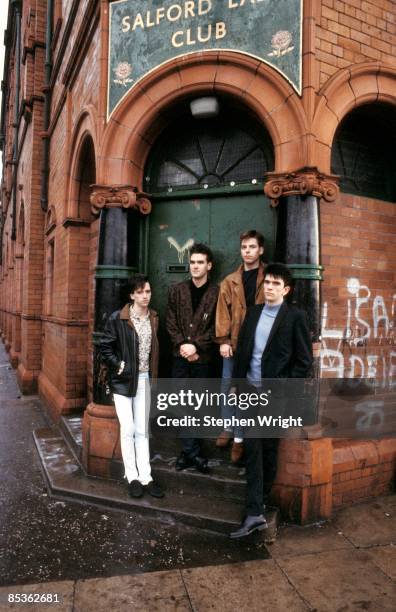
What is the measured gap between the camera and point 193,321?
3.94m

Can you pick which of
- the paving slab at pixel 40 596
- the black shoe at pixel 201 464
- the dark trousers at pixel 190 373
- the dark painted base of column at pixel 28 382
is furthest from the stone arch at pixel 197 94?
the dark painted base of column at pixel 28 382

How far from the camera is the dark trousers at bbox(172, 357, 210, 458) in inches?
154

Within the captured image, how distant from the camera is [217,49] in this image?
4094 millimetres

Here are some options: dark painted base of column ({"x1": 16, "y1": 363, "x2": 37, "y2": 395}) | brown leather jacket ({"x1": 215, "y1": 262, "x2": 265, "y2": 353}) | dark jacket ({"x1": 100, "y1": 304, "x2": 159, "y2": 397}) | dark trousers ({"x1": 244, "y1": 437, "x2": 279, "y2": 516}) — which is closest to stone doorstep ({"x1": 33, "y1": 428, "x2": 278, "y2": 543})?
dark trousers ({"x1": 244, "y1": 437, "x2": 279, "y2": 516})

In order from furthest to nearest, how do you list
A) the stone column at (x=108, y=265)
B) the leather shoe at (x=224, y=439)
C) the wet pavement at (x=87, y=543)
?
the stone column at (x=108, y=265) → the leather shoe at (x=224, y=439) → the wet pavement at (x=87, y=543)

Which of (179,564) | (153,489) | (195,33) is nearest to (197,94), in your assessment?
(195,33)

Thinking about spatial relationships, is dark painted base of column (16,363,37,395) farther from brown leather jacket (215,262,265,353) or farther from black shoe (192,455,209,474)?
brown leather jacket (215,262,265,353)

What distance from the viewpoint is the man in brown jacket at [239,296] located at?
378 cm

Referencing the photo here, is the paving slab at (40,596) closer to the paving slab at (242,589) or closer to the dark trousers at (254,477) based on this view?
the paving slab at (242,589)

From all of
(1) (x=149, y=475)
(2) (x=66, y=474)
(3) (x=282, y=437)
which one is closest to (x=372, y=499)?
(3) (x=282, y=437)

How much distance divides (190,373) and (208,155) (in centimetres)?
Result: 232

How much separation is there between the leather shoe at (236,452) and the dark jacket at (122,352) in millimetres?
1017

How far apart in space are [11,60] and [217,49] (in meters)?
16.3

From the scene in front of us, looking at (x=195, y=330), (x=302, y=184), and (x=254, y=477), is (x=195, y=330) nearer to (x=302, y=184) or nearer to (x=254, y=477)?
(x=254, y=477)
